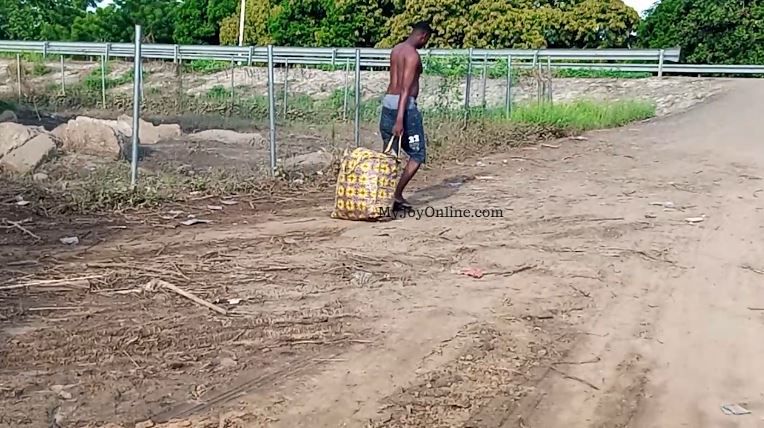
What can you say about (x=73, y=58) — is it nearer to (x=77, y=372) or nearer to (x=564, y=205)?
(x=564, y=205)

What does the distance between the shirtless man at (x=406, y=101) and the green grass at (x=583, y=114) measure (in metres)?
7.32

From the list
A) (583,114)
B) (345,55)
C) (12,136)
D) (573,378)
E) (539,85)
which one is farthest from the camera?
(345,55)

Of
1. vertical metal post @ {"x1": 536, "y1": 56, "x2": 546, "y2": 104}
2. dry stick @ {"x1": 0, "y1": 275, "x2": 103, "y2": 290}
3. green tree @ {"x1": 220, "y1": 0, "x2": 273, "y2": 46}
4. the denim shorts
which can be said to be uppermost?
green tree @ {"x1": 220, "y1": 0, "x2": 273, "y2": 46}

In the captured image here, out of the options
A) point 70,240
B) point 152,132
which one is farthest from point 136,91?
point 152,132

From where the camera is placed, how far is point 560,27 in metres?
35.6

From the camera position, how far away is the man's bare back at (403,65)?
770 centimetres

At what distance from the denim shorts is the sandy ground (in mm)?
705

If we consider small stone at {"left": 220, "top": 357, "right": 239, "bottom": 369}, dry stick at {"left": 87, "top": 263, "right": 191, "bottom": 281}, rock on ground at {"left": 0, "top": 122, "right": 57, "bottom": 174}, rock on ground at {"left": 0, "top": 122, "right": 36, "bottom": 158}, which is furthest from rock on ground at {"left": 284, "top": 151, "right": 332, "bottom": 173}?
small stone at {"left": 220, "top": 357, "right": 239, "bottom": 369}

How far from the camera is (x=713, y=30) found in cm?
3362

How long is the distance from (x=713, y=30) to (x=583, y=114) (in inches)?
787

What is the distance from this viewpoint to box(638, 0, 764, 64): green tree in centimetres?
3250

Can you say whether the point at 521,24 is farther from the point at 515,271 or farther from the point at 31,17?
the point at 31,17

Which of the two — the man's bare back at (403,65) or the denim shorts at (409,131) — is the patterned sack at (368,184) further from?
the man's bare back at (403,65)

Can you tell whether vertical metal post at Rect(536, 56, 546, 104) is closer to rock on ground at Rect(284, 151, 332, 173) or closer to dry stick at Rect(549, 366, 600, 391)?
rock on ground at Rect(284, 151, 332, 173)
